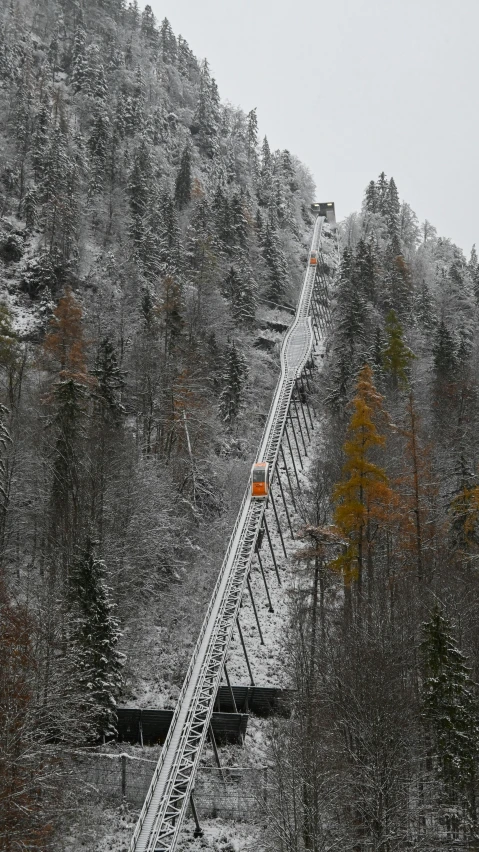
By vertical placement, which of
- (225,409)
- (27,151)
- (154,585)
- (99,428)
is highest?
(27,151)

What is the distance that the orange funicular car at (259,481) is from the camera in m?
35.8

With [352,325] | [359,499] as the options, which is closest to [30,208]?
[352,325]

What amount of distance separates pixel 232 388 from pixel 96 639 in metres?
30.5

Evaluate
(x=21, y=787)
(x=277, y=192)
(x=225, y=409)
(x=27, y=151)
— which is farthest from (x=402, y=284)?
(x=21, y=787)

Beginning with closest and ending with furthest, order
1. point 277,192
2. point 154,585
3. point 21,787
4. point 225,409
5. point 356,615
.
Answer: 1. point 21,787
2. point 356,615
3. point 154,585
4. point 225,409
5. point 277,192

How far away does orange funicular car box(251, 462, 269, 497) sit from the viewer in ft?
117

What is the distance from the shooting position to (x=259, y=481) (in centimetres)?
3600

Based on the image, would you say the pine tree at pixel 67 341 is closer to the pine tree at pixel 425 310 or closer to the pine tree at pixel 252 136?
the pine tree at pixel 425 310

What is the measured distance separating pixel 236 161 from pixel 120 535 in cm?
10000

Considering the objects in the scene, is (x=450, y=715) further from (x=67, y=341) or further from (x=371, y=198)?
(x=371, y=198)

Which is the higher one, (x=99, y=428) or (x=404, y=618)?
(x=99, y=428)

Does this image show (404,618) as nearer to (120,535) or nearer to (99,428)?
(120,535)

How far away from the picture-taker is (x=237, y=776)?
2202 cm

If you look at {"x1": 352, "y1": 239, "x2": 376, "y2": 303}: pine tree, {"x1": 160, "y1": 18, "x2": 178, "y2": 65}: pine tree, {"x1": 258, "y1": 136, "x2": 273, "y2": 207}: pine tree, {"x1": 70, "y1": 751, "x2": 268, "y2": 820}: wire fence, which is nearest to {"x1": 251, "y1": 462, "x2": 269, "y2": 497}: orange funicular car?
{"x1": 70, "y1": 751, "x2": 268, "y2": 820}: wire fence
